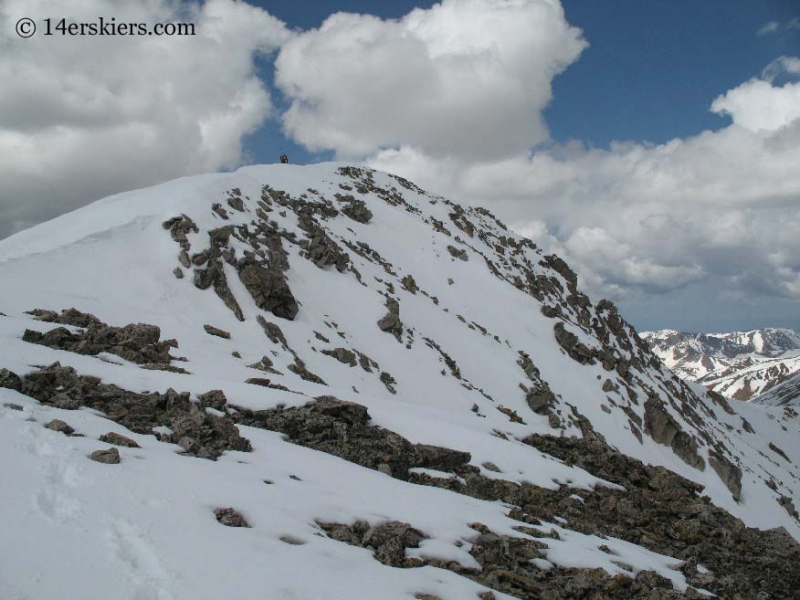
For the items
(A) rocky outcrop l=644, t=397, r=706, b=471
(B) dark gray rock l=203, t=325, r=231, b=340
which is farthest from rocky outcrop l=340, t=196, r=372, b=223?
(A) rocky outcrop l=644, t=397, r=706, b=471

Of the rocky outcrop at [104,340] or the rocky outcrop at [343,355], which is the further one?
the rocky outcrop at [343,355]

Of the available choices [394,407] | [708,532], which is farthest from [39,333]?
[708,532]

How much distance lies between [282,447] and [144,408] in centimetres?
341

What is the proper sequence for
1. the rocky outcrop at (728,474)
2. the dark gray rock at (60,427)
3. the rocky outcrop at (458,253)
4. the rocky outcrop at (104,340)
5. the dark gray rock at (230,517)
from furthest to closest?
the rocky outcrop at (458,253) → the rocky outcrop at (728,474) → the rocky outcrop at (104,340) → the dark gray rock at (60,427) → the dark gray rock at (230,517)

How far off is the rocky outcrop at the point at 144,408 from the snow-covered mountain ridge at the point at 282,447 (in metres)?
0.07

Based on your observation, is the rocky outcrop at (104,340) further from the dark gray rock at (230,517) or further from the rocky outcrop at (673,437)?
the rocky outcrop at (673,437)

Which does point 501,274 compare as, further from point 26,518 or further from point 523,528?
point 26,518

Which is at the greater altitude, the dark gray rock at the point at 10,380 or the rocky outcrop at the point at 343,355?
the rocky outcrop at the point at 343,355

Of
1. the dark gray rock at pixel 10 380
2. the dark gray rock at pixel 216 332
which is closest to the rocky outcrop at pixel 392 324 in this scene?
the dark gray rock at pixel 216 332

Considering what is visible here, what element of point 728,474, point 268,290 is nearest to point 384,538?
point 268,290

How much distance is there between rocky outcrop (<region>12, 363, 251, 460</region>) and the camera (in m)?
10.2

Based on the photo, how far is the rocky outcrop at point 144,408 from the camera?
33.6 ft

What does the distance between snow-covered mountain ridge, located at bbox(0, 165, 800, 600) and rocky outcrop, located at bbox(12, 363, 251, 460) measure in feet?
0.22

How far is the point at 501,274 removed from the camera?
62281 mm
